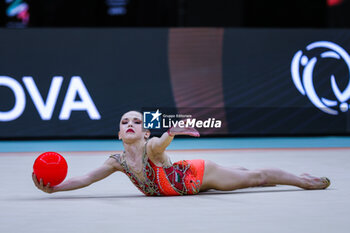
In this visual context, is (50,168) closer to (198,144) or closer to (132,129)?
(132,129)

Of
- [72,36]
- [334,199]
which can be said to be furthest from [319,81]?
[334,199]

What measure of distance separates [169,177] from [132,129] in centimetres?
60

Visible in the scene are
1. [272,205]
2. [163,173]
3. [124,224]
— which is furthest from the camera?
[163,173]

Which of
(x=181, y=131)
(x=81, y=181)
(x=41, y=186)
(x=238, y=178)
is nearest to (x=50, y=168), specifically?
(x=41, y=186)

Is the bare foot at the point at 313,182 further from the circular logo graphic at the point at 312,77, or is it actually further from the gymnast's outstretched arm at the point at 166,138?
the circular logo graphic at the point at 312,77

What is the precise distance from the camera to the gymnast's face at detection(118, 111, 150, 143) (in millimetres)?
5422

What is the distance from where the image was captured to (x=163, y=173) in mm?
5445

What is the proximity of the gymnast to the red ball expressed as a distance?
0.07 meters

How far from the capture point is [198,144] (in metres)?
11.8

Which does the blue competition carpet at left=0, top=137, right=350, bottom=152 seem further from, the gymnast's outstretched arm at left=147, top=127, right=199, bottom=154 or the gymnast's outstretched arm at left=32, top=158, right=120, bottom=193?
the gymnast's outstretched arm at left=147, top=127, right=199, bottom=154

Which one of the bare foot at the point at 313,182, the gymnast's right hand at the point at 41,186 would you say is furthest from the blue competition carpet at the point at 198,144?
the gymnast's right hand at the point at 41,186

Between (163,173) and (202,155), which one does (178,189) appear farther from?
(202,155)

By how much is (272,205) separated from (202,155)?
477cm

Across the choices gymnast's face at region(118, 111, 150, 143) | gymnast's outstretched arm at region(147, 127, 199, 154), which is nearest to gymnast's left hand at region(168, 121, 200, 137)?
gymnast's outstretched arm at region(147, 127, 199, 154)
